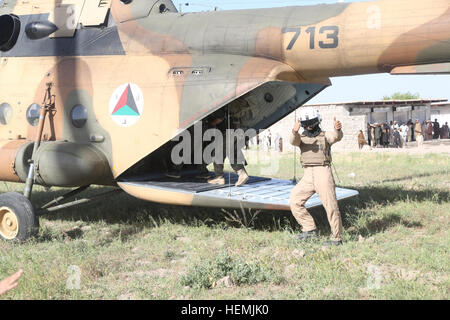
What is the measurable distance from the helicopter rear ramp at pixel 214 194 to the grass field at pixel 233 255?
1.55 ft

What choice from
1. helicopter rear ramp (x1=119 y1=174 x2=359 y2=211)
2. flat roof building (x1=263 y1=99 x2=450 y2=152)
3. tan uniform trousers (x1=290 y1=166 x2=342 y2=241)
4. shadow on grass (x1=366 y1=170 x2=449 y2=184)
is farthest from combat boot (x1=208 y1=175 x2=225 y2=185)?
flat roof building (x1=263 y1=99 x2=450 y2=152)

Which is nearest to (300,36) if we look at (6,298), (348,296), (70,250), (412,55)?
(412,55)

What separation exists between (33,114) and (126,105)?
195 centimetres

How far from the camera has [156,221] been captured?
842 cm

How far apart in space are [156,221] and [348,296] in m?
4.48

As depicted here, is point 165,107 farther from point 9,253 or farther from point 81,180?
point 9,253

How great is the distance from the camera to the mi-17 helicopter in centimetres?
654

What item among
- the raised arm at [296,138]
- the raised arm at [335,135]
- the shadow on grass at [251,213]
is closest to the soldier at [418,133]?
the shadow on grass at [251,213]

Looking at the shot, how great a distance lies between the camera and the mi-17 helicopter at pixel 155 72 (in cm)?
654

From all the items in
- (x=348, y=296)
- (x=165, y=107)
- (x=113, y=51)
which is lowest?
(x=348, y=296)

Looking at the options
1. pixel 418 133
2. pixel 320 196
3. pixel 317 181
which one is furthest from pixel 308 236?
pixel 418 133

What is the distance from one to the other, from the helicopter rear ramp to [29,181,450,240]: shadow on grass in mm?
454

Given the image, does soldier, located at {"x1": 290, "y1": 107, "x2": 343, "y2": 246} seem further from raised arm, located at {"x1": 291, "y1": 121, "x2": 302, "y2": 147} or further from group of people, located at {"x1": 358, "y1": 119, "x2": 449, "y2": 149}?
group of people, located at {"x1": 358, "y1": 119, "x2": 449, "y2": 149}

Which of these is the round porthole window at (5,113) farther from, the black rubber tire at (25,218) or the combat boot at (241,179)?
the combat boot at (241,179)
